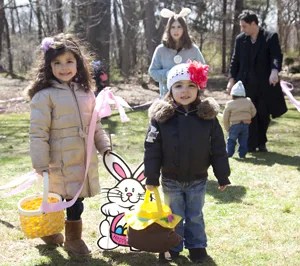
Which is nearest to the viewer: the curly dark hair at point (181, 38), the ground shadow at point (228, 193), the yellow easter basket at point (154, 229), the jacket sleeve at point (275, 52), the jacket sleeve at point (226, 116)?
the yellow easter basket at point (154, 229)

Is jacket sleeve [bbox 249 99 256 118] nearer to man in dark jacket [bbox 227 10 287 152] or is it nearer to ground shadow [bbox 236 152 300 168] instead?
man in dark jacket [bbox 227 10 287 152]

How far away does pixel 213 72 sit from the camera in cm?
2666

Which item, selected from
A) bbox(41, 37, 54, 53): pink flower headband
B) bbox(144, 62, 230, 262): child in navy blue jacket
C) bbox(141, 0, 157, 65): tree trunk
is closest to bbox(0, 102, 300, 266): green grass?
bbox(144, 62, 230, 262): child in navy blue jacket

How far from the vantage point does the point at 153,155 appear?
3.12 m

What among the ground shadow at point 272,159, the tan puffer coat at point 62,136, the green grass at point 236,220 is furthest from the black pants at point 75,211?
the ground shadow at point 272,159

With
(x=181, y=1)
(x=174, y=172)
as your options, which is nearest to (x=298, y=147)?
(x=174, y=172)

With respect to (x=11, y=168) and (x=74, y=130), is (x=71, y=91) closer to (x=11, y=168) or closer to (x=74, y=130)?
(x=74, y=130)

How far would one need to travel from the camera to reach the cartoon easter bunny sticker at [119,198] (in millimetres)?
3414

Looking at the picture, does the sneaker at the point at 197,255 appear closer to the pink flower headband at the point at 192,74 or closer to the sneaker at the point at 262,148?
the pink flower headband at the point at 192,74

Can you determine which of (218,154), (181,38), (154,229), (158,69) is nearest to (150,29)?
(158,69)

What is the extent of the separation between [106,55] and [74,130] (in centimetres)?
1139

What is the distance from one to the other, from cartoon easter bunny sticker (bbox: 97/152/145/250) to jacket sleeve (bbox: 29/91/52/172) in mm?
445

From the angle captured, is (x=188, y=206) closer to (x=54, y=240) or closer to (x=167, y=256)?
(x=167, y=256)

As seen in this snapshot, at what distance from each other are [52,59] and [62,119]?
415mm
